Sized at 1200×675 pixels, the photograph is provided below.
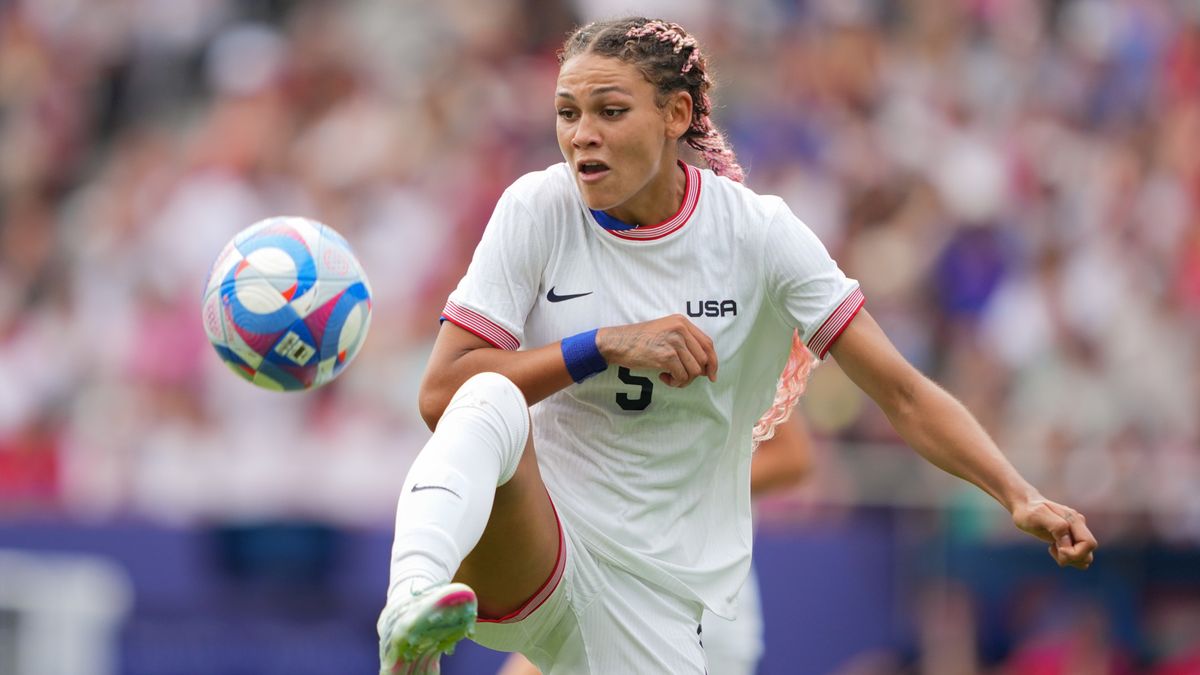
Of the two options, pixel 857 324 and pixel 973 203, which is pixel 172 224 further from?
pixel 857 324

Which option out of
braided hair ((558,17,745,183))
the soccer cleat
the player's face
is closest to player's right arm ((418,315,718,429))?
the player's face

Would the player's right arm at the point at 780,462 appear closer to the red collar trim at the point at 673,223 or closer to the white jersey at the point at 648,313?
the white jersey at the point at 648,313

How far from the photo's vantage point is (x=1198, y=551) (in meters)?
10.2

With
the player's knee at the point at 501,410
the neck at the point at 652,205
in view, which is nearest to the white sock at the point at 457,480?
the player's knee at the point at 501,410

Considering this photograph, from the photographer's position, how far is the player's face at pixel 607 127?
5.33 m

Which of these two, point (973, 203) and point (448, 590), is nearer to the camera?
point (448, 590)

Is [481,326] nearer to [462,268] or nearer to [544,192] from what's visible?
[544,192]

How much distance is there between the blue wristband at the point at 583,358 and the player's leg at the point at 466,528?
0.24 meters

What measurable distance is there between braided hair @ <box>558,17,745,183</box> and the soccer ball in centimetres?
101

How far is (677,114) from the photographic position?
5.57 m

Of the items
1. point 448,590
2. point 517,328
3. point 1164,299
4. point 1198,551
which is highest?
point 517,328

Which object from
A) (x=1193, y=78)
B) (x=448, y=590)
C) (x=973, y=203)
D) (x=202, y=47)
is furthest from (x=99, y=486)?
(x=1193, y=78)

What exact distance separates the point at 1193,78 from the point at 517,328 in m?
8.94

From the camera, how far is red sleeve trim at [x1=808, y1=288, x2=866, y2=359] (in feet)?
17.9
